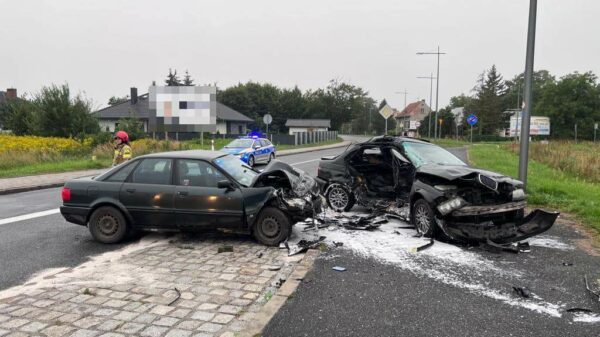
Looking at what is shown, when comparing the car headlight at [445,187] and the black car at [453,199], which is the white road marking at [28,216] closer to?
the black car at [453,199]

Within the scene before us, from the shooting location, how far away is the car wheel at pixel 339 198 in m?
9.06

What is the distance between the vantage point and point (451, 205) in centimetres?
632

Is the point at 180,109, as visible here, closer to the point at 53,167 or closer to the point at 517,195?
the point at 53,167

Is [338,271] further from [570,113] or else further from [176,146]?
[570,113]

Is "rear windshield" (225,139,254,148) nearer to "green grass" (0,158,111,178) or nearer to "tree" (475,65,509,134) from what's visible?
"green grass" (0,158,111,178)

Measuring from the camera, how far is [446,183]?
6.70 metres

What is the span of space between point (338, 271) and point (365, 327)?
1.53 meters

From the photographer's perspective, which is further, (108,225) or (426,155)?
(426,155)

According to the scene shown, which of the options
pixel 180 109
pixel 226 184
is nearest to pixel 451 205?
pixel 226 184

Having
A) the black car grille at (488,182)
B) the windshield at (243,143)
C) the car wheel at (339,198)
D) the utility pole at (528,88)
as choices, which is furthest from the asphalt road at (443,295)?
the windshield at (243,143)

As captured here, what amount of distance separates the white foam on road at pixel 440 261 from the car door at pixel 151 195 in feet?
7.23

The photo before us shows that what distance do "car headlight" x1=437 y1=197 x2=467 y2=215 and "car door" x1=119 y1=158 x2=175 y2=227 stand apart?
4002 mm

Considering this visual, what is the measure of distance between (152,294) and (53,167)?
16.8 metres

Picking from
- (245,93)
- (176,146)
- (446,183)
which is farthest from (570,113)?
(446,183)
